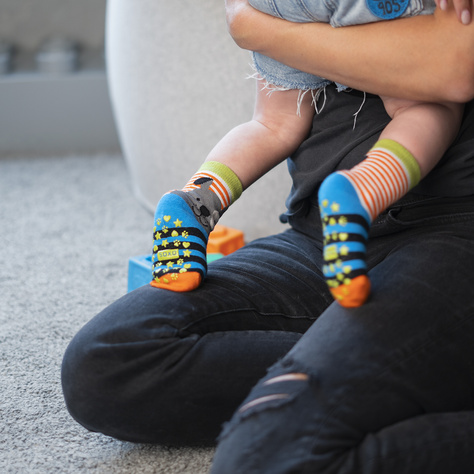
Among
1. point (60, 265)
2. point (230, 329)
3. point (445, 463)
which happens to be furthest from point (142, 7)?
point (445, 463)

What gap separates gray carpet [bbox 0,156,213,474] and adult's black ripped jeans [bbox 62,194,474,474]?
7 cm

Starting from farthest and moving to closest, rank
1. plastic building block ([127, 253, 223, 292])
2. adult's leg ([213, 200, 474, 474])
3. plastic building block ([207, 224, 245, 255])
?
plastic building block ([207, 224, 245, 255]) → plastic building block ([127, 253, 223, 292]) → adult's leg ([213, 200, 474, 474])

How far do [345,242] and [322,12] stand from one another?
0.33 meters

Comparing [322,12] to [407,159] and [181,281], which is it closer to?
[407,159]

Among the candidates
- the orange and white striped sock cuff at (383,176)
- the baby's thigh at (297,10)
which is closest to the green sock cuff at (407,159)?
the orange and white striped sock cuff at (383,176)

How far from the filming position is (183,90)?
5.46 ft

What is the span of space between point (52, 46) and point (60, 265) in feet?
4.16

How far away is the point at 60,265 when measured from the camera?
1.61 metres

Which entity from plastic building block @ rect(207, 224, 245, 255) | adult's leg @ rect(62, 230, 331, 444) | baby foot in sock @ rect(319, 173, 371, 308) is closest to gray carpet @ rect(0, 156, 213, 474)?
adult's leg @ rect(62, 230, 331, 444)

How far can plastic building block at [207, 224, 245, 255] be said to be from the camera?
150 centimetres

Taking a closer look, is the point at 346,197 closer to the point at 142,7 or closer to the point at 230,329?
the point at 230,329

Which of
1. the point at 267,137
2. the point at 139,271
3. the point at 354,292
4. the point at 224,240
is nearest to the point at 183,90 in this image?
the point at 224,240

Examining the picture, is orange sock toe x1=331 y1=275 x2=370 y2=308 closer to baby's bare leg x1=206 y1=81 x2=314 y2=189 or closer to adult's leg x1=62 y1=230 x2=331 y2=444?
adult's leg x1=62 y1=230 x2=331 y2=444

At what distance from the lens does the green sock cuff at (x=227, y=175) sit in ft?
3.30
